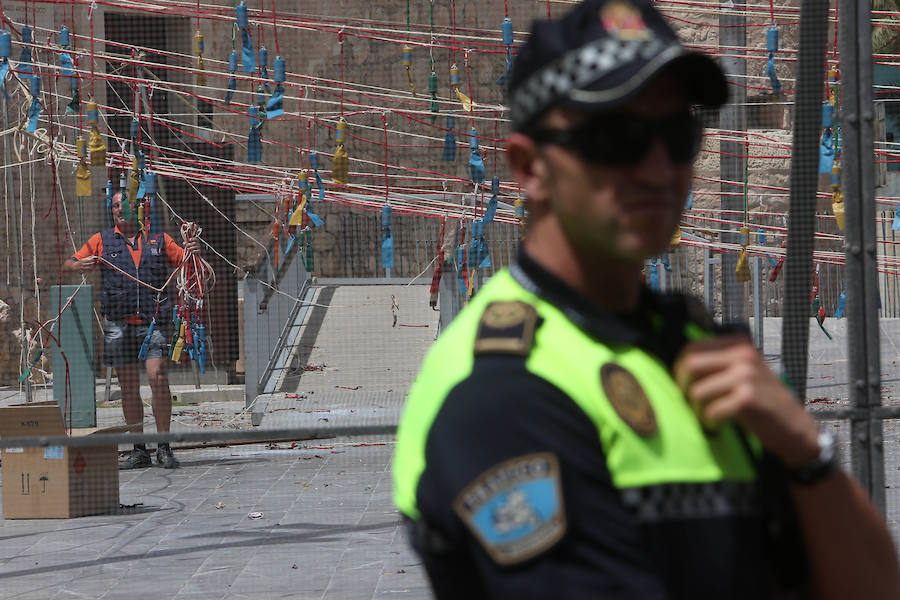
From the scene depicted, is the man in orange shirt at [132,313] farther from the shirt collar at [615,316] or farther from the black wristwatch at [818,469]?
the black wristwatch at [818,469]

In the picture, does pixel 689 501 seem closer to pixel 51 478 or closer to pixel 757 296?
pixel 51 478

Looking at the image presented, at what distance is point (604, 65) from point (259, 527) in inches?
190

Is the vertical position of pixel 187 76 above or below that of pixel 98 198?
above

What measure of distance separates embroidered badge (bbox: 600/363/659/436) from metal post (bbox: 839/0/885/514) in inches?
96.0

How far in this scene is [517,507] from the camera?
3.22 ft

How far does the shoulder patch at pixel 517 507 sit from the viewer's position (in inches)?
38.6

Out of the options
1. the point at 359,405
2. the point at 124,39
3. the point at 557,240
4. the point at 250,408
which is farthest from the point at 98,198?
the point at 557,240

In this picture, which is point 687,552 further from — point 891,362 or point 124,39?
point 124,39

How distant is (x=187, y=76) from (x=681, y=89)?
1411cm

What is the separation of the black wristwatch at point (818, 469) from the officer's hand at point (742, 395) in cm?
2

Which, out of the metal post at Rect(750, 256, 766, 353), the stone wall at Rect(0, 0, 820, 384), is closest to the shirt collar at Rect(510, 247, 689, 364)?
the metal post at Rect(750, 256, 766, 353)

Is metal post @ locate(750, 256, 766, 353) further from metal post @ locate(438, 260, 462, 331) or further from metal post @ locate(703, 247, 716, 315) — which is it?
metal post @ locate(438, 260, 462, 331)

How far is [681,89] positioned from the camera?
3.68 ft

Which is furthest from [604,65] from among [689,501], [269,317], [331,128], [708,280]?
[331,128]
